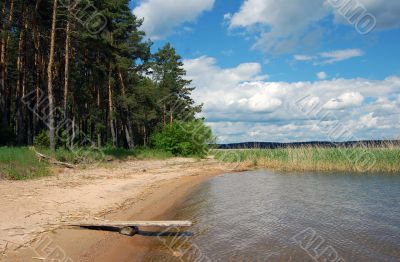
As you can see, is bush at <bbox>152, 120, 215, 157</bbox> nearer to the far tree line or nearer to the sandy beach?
the far tree line

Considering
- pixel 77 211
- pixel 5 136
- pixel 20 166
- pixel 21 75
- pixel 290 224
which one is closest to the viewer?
pixel 77 211

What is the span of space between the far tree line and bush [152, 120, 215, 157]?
304 centimetres

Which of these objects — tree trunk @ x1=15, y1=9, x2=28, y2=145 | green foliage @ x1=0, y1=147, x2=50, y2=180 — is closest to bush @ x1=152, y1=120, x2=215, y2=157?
tree trunk @ x1=15, y1=9, x2=28, y2=145

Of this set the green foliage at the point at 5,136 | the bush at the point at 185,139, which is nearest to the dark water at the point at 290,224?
the green foliage at the point at 5,136

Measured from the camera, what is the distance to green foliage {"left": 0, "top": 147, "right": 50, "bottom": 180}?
48.3 ft

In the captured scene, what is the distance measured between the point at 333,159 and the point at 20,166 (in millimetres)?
18957

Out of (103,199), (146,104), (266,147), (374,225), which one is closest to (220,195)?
(103,199)

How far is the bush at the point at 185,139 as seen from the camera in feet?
124

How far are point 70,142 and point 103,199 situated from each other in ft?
54.1

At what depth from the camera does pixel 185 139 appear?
126ft

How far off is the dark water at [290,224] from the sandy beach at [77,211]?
822 mm

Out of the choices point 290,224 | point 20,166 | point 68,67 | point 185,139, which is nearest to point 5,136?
point 68,67

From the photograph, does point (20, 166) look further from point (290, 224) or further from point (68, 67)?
point (68, 67)

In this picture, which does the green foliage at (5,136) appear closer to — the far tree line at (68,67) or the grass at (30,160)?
the far tree line at (68,67)
